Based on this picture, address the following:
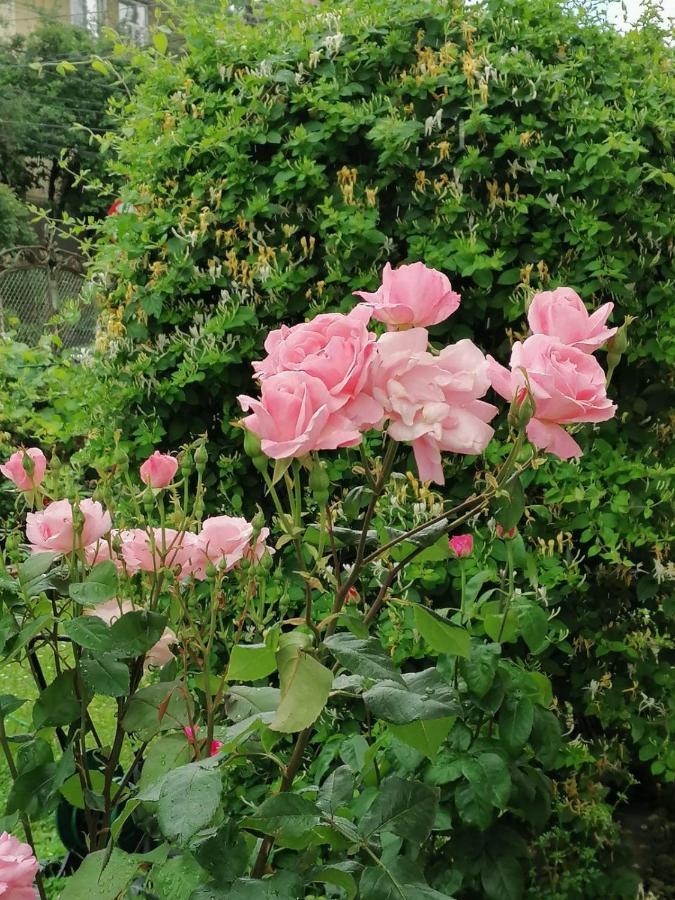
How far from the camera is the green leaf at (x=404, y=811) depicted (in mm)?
1059

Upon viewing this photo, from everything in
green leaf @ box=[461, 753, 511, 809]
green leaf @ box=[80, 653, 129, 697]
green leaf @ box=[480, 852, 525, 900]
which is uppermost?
green leaf @ box=[80, 653, 129, 697]

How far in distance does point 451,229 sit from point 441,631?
164 centimetres

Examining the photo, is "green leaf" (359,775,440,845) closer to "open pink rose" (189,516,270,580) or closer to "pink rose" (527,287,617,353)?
"open pink rose" (189,516,270,580)

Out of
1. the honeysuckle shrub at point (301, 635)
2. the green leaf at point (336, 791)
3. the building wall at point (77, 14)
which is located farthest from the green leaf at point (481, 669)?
the building wall at point (77, 14)

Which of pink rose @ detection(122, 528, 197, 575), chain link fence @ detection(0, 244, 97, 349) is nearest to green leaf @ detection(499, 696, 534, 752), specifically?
pink rose @ detection(122, 528, 197, 575)

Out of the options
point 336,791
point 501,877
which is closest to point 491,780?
point 501,877

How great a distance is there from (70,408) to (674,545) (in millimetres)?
1802

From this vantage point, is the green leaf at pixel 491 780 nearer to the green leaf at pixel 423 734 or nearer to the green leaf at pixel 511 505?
the green leaf at pixel 423 734

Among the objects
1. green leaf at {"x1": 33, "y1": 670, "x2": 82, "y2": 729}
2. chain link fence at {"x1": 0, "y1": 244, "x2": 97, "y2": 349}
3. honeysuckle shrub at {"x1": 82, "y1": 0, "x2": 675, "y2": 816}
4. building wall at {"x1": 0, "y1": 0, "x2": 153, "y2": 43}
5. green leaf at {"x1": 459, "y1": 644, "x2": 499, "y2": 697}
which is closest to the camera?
green leaf at {"x1": 33, "y1": 670, "x2": 82, "y2": 729}

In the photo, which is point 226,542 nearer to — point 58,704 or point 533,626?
point 58,704

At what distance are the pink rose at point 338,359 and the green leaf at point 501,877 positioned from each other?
1.13 meters

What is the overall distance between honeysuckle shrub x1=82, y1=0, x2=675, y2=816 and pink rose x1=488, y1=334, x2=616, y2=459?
4.56 ft

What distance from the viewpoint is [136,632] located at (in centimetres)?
117

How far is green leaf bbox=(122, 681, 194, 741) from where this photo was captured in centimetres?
119
